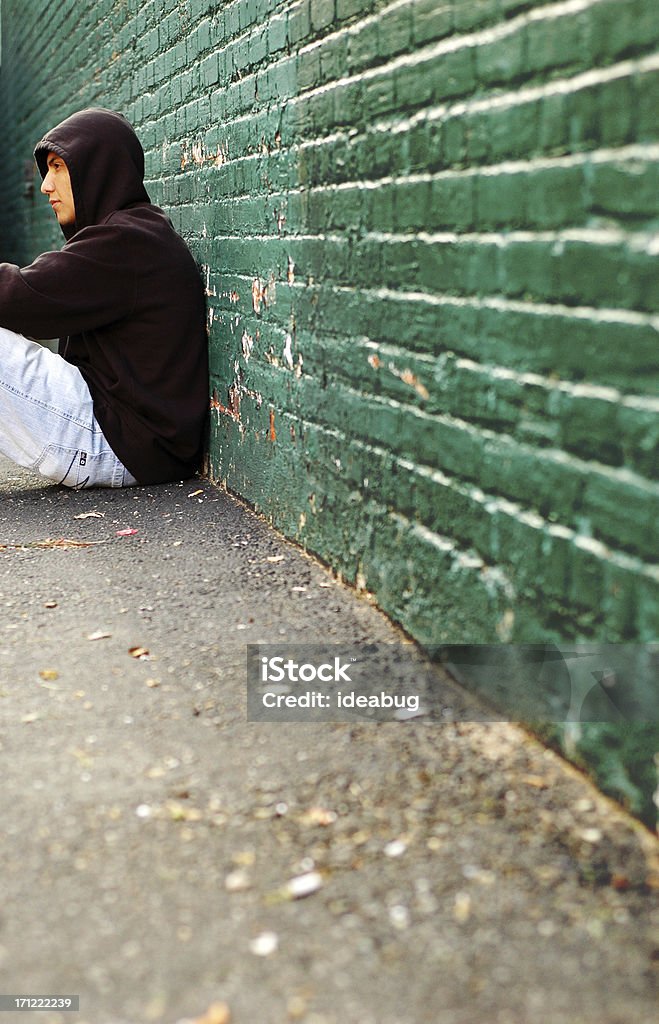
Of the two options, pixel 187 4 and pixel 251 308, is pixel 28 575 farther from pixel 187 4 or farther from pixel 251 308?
pixel 187 4

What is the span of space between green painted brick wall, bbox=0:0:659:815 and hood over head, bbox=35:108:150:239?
16.4 inches

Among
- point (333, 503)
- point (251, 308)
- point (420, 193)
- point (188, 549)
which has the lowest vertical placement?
point (188, 549)

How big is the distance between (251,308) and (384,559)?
1.56 meters

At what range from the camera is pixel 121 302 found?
485 cm

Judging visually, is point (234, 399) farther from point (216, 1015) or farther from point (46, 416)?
point (216, 1015)

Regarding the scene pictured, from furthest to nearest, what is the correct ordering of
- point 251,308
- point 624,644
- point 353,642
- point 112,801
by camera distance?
point 251,308
point 353,642
point 112,801
point 624,644

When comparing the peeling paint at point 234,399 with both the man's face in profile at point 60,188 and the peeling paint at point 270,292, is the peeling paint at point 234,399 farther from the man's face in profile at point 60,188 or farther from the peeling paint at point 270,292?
the man's face in profile at point 60,188

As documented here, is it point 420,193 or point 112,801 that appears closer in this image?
point 112,801

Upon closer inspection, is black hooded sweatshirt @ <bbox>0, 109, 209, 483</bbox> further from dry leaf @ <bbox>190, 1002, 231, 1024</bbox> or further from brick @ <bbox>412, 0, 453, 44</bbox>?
dry leaf @ <bbox>190, 1002, 231, 1024</bbox>

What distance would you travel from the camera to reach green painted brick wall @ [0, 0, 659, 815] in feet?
6.69

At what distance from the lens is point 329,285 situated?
3.52 meters

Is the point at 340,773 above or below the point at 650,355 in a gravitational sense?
below

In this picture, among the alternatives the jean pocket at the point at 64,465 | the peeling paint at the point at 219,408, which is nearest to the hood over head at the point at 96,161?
the peeling paint at the point at 219,408

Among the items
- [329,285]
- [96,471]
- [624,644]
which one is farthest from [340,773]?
[96,471]
